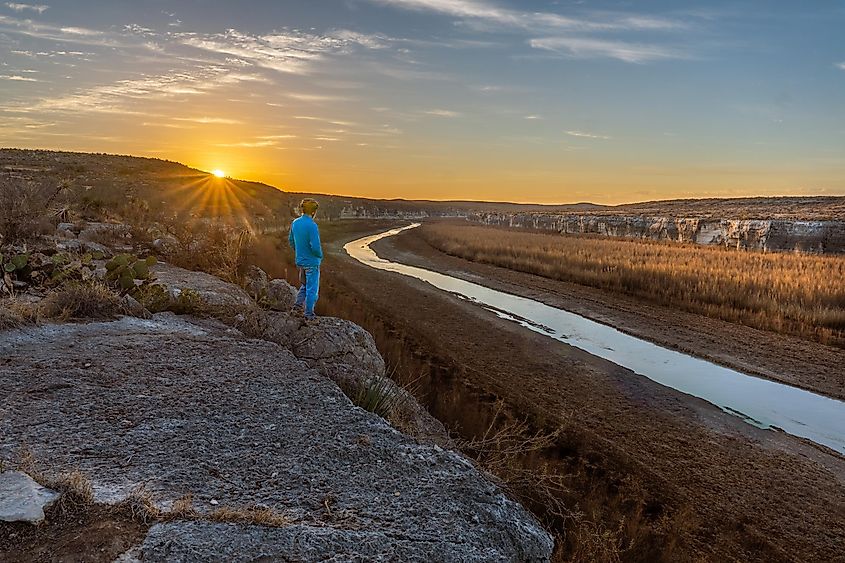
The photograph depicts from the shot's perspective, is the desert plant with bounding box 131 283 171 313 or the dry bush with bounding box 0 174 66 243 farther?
the dry bush with bounding box 0 174 66 243

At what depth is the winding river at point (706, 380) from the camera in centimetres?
1059

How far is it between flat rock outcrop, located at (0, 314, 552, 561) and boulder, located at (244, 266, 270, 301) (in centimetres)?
541

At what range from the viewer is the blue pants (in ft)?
31.2

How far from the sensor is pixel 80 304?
28.8 feet

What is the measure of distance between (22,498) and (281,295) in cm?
895

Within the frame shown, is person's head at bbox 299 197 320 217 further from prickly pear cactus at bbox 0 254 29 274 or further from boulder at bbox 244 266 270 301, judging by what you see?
prickly pear cactus at bbox 0 254 29 274

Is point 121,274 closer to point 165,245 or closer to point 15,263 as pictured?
point 15,263

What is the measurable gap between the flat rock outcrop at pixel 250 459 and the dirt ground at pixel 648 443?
2127 mm

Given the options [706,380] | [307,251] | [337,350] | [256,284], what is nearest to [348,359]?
[337,350]

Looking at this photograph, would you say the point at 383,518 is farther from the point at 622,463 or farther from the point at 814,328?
the point at 814,328

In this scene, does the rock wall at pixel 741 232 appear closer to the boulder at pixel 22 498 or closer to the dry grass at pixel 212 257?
the dry grass at pixel 212 257

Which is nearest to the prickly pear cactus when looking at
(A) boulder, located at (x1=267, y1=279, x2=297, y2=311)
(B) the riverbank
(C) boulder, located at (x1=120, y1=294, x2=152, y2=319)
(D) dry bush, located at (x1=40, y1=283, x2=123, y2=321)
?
(D) dry bush, located at (x1=40, y1=283, x2=123, y2=321)

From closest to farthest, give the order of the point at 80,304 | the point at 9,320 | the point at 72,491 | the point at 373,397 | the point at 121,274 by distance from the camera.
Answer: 1. the point at 72,491
2. the point at 373,397
3. the point at 9,320
4. the point at 80,304
5. the point at 121,274

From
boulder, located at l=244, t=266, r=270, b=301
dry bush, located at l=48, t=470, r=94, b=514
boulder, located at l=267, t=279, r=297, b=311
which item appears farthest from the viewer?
boulder, located at l=244, t=266, r=270, b=301
